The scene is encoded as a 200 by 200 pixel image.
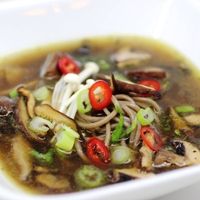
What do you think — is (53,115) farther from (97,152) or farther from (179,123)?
(179,123)

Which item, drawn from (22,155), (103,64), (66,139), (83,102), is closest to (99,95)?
(83,102)

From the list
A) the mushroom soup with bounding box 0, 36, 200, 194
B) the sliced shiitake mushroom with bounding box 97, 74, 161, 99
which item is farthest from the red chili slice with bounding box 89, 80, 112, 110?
the sliced shiitake mushroom with bounding box 97, 74, 161, 99


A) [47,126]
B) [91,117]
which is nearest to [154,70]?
[91,117]

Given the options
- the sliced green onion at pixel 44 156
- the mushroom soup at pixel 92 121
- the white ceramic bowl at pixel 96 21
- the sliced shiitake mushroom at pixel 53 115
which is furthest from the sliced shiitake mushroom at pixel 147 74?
the sliced green onion at pixel 44 156

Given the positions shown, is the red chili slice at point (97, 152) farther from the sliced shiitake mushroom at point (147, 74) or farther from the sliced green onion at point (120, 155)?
the sliced shiitake mushroom at point (147, 74)

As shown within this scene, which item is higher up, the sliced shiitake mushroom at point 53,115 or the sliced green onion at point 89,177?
the sliced shiitake mushroom at point 53,115

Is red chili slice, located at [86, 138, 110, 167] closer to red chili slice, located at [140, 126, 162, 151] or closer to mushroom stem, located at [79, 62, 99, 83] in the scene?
red chili slice, located at [140, 126, 162, 151]

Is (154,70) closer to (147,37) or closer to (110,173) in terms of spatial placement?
(147,37)
